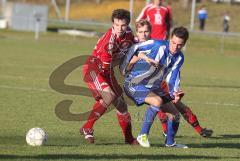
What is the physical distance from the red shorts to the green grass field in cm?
69

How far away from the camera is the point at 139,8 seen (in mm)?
48812

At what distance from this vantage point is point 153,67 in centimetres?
948

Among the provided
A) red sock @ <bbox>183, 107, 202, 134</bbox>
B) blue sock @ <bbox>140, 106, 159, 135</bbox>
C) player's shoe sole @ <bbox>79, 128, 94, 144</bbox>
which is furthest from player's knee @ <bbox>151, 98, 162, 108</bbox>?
red sock @ <bbox>183, 107, 202, 134</bbox>

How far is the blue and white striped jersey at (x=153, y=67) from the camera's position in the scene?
924 cm

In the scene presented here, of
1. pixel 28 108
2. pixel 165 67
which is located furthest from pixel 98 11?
pixel 165 67

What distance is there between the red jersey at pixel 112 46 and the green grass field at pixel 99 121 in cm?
112

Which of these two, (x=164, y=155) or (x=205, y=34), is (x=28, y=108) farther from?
(x=205, y=34)

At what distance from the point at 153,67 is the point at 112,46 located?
0.62 meters

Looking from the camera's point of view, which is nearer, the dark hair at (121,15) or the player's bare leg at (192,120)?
the dark hair at (121,15)

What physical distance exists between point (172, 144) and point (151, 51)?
48.8 inches

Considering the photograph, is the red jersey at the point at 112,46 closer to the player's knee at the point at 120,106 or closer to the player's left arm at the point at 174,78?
the player's knee at the point at 120,106

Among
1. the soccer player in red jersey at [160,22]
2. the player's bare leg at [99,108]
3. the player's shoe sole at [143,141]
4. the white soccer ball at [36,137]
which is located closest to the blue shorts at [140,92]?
the player's bare leg at [99,108]

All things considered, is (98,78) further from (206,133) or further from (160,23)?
(160,23)

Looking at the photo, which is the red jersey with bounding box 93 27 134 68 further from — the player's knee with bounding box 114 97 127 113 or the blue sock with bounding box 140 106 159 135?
the blue sock with bounding box 140 106 159 135
